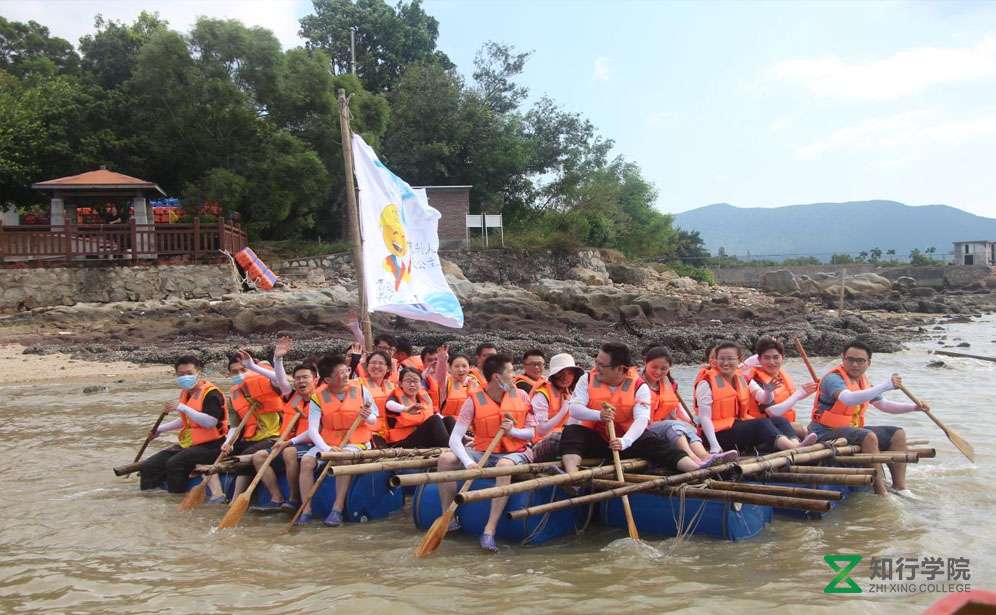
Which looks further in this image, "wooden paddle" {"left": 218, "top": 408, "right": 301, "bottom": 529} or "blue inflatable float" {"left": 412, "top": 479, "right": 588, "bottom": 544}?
"wooden paddle" {"left": 218, "top": 408, "right": 301, "bottom": 529}

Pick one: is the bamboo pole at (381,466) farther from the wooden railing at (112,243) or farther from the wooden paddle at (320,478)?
the wooden railing at (112,243)

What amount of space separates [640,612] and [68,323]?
19.4 m

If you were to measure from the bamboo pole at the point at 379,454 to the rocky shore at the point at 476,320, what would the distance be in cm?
1099

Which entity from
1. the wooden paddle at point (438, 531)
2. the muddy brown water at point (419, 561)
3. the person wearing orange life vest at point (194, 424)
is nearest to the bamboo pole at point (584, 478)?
the wooden paddle at point (438, 531)

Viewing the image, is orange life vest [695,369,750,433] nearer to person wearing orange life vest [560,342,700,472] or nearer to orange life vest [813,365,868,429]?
orange life vest [813,365,868,429]

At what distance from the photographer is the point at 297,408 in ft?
25.8

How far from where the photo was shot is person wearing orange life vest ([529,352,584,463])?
7.00m

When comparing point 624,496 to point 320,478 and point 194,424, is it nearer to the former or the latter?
point 320,478

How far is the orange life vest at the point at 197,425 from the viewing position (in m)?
8.16

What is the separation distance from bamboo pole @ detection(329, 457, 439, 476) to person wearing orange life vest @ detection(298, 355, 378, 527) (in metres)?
0.56

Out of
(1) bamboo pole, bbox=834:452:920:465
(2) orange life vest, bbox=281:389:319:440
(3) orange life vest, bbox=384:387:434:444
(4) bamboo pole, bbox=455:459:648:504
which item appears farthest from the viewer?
(3) orange life vest, bbox=384:387:434:444

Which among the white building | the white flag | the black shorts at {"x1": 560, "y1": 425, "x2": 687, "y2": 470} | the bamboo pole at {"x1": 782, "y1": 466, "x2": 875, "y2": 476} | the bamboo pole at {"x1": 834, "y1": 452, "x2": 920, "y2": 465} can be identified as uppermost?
the white building

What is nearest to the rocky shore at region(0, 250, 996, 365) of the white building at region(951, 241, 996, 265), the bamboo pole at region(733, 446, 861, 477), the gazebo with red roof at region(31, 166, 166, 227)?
the gazebo with red roof at region(31, 166, 166, 227)

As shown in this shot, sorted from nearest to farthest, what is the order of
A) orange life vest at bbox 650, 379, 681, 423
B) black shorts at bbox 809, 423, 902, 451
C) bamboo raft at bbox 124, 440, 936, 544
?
→ bamboo raft at bbox 124, 440, 936, 544 → orange life vest at bbox 650, 379, 681, 423 → black shorts at bbox 809, 423, 902, 451
